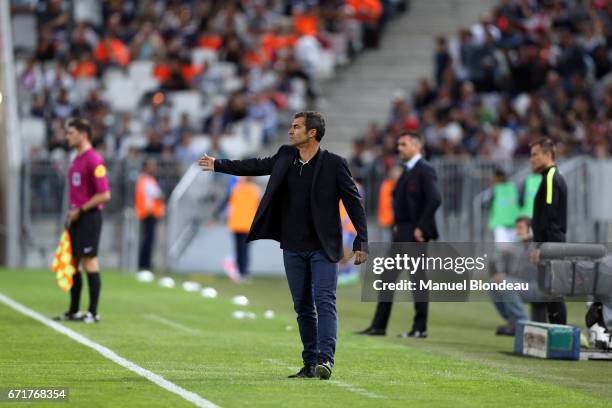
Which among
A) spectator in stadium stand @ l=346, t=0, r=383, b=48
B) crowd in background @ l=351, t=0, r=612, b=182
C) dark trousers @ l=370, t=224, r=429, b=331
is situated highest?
spectator in stadium stand @ l=346, t=0, r=383, b=48

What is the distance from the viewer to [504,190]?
71.2 ft

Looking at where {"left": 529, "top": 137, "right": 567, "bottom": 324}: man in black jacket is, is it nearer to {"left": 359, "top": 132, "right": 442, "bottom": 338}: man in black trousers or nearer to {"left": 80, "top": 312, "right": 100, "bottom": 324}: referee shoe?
{"left": 359, "top": 132, "right": 442, "bottom": 338}: man in black trousers

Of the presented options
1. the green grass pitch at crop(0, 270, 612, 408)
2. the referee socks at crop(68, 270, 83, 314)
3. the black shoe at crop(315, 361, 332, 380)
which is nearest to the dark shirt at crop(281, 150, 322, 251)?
the black shoe at crop(315, 361, 332, 380)

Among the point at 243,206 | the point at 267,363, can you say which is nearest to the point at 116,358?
the point at 267,363

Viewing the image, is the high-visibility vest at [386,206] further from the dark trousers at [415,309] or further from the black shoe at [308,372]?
the black shoe at [308,372]

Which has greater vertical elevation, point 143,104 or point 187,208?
point 143,104

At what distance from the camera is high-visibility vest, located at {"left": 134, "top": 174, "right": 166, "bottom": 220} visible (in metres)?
28.2

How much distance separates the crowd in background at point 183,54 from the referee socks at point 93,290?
13.9 meters

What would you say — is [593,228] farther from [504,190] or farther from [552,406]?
[552,406]

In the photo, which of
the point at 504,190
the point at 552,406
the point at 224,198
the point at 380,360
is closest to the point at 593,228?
the point at 504,190

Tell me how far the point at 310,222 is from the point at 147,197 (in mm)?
16805

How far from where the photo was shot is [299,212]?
11.7m

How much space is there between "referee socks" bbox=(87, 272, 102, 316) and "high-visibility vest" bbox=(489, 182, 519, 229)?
7.24 meters

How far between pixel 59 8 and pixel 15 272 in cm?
1070
